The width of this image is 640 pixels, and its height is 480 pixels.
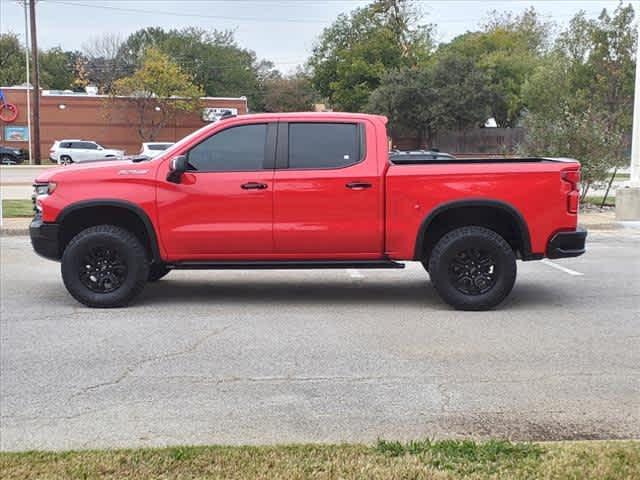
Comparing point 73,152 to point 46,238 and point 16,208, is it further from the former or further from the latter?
point 46,238

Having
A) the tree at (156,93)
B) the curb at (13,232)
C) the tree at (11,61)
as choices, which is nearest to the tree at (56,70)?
the tree at (11,61)

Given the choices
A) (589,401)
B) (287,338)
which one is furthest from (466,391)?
(287,338)

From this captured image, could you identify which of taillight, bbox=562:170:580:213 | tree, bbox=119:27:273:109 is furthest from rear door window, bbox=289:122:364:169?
tree, bbox=119:27:273:109

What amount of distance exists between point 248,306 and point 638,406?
4.46m

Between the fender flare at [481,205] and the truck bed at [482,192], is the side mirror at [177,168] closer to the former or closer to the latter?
the truck bed at [482,192]

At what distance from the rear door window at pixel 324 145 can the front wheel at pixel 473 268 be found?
4.45ft

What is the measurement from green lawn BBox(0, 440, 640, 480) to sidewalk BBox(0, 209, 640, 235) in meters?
11.5

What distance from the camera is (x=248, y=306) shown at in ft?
27.6

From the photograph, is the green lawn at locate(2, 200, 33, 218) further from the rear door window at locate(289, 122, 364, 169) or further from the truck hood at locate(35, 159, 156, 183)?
the rear door window at locate(289, 122, 364, 169)

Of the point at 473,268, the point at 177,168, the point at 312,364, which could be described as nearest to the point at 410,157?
the point at 473,268

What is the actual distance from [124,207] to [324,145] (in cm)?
221

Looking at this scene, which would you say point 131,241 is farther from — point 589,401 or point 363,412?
point 589,401

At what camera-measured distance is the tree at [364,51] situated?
2240 inches

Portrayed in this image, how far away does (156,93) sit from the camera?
51.8 meters
